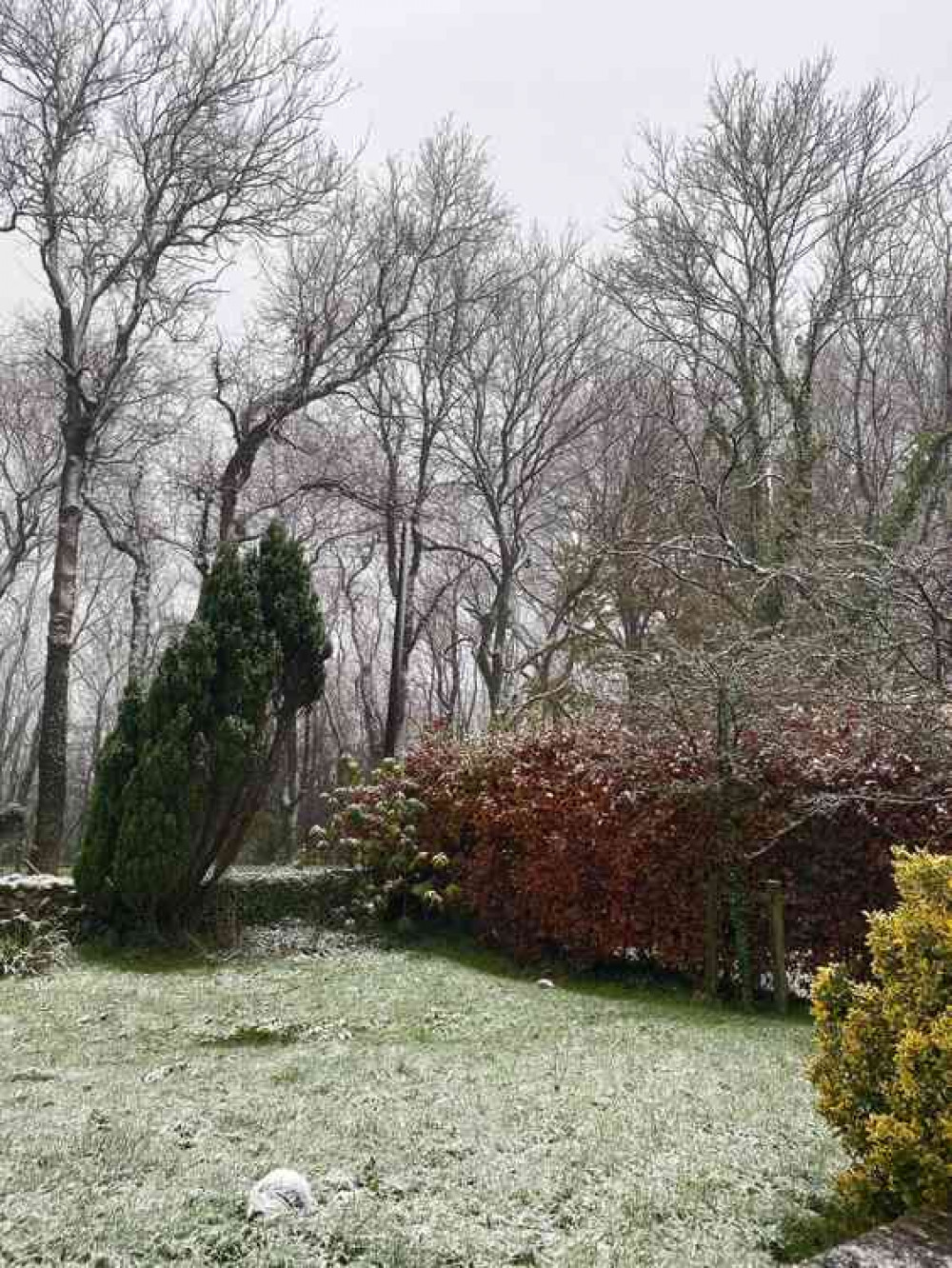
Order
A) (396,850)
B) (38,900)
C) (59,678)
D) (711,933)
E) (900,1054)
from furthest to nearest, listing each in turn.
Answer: (59,678), (396,850), (38,900), (711,933), (900,1054)

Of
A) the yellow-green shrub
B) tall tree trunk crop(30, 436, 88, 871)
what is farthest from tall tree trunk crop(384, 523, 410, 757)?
the yellow-green shrub

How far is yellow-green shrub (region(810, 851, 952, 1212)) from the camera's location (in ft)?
7.25

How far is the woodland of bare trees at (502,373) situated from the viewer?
34.7 feet

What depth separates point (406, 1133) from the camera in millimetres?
2934

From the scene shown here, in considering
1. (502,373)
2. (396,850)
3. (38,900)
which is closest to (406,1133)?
(396,850)

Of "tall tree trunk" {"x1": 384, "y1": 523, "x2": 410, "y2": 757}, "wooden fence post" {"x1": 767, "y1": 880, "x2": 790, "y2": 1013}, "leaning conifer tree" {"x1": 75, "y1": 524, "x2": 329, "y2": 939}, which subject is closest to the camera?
"wooden fence post" {"x1": 767, "y1": 880, "x2": 790, "y2": 1013}

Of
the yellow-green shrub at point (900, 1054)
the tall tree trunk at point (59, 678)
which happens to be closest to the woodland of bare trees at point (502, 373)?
the tall tree trunk at point (59, 678)

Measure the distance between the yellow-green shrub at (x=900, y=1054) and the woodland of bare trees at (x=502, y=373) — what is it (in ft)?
11.4

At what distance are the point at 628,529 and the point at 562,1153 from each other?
36.5ft

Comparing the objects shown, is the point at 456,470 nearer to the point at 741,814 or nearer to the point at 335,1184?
the point at 741,814

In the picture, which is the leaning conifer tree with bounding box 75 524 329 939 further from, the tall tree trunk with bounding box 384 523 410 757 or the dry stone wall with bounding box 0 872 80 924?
the tall tree trunk with bounding box 384 523 410 757

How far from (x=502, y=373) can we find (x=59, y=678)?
9.04m

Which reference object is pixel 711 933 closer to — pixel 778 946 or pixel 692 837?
pixel 778 946

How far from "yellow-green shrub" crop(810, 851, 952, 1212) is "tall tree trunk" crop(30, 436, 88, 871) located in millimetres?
9032
